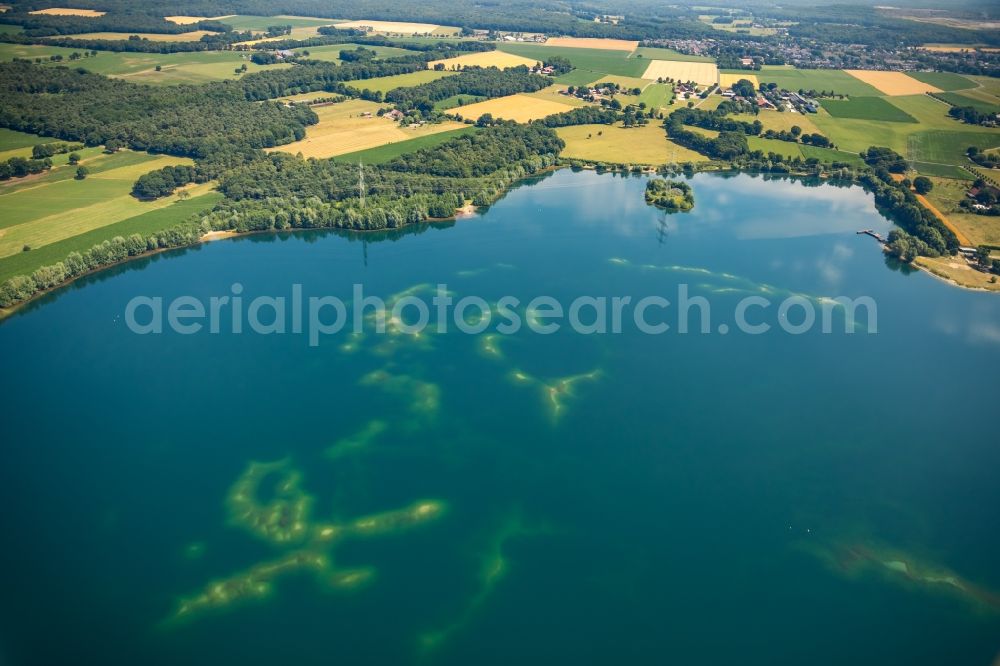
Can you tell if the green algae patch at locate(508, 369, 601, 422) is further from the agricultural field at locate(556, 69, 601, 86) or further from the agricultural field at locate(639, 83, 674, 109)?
the agricultural field at locate(556, 69, 601, 86)

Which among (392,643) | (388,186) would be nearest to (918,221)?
(388,186)

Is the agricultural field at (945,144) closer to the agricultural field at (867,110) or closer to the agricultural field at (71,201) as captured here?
the agricultural field at (867,110)

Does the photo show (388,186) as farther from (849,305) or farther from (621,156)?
(849,305)

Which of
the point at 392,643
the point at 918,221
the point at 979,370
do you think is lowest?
the point at 392,643

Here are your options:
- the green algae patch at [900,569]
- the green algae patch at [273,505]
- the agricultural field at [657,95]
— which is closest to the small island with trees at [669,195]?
the agricultural field at [657,95]

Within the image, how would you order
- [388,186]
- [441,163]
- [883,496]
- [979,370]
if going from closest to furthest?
1. [883,496]
2. [979,370]
3. [388,186]
4. [441,163]

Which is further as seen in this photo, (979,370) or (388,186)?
(388,186)

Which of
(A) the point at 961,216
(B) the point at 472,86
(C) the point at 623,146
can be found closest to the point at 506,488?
(A) the point at 961,216
